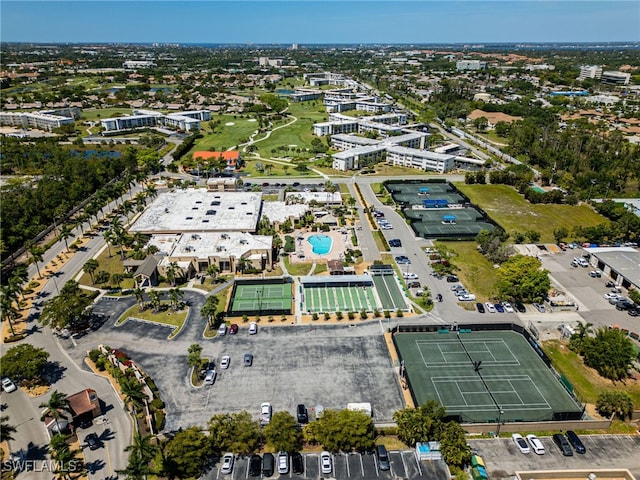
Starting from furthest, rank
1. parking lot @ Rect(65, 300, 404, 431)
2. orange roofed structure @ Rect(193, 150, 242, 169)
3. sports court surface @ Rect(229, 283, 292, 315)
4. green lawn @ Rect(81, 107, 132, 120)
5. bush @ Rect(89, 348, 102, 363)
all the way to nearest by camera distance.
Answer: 1. green lawn @ Rect(81, 107, 132, 120)
2. orange roofed structure @ Rect(193, 150, 242, 169)
3. sports court surface @ Rect(229, 283, 292, 315)
4. bush @ Rect(89, 348, 102, 363)
5. parking lot @ Rect(65, 300, 404, 431)

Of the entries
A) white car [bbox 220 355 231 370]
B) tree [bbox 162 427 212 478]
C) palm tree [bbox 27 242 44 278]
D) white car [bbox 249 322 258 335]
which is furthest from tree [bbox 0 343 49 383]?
palm tree [bbox 27 242 44 278]

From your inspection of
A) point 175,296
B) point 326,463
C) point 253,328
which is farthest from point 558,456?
point 175,296

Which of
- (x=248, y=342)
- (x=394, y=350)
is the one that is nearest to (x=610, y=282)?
(x=394, y=350)

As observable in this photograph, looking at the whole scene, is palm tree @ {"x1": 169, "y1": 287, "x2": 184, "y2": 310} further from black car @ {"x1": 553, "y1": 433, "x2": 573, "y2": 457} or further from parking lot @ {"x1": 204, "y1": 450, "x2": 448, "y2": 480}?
black car @ {"x1": 553, "y1": 433, "x2": 573, "y2": 457}

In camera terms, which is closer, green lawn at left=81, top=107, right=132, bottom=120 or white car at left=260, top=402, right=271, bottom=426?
white car at left=260, top=402, right=271, bottom=426

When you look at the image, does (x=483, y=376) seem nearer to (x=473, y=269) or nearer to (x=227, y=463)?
(x=473, y=269)

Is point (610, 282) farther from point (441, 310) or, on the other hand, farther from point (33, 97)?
point (33, 97)

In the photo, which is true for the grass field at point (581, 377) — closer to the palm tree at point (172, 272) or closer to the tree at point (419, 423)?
the tree at point (419, 423)
